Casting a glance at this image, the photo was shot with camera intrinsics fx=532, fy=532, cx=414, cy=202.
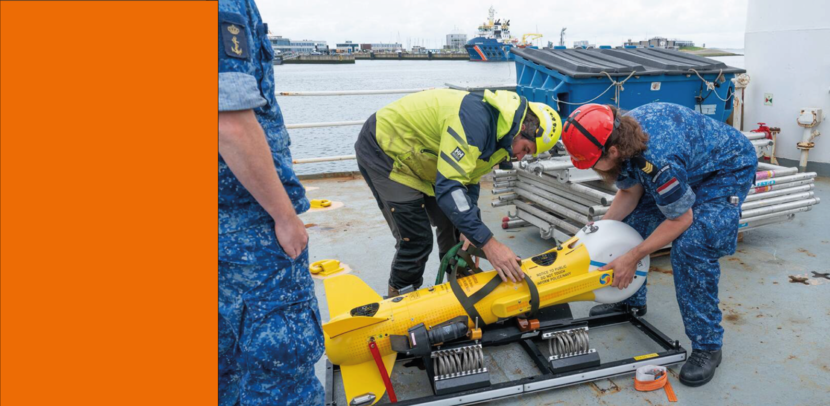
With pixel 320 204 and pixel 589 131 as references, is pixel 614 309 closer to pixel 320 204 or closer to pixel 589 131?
pixel 589 131

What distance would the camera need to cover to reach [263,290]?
5.43 ft

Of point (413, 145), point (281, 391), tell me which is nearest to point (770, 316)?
point (413, 145)

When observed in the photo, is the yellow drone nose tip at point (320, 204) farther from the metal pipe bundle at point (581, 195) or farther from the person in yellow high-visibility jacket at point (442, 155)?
the person in yellow high-visibility jacket at point (442, 155)

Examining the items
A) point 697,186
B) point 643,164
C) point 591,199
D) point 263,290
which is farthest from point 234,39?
point 591,199

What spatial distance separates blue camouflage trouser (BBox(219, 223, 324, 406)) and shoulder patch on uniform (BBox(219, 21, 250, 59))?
519 millimetres

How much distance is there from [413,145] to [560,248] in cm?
92

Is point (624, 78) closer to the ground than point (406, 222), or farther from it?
farther from it

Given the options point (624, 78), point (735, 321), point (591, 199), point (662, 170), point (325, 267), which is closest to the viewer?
point (662, 170)

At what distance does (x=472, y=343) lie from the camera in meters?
2.58

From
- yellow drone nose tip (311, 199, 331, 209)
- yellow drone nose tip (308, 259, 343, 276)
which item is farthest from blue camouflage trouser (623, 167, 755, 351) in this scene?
yellow drone nose tip (311, 199, 331, 209)

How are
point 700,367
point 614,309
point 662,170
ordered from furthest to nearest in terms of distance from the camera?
point 614,309
point 700,367
point 662,170

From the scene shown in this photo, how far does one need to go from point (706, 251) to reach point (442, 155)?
1.34 metres

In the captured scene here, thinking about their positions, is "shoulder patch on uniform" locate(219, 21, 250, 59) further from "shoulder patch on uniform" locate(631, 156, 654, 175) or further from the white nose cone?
the white nose cone

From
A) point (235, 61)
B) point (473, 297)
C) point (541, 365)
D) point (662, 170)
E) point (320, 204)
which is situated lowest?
point (541, 365)
